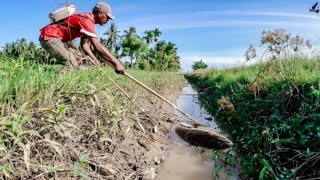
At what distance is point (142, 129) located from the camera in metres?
5.00

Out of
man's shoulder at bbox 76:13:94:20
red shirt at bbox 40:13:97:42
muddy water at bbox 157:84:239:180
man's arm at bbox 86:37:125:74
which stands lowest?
muddy water at bbox 157:84:239:180

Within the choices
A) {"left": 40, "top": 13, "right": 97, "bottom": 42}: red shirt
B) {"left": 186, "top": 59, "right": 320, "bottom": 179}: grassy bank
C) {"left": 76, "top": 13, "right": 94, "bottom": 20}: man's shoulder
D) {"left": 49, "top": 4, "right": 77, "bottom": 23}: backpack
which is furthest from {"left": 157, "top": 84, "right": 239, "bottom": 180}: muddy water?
{"left": 49, "top": 4, "right": 77, "bottom": 23}: backpack

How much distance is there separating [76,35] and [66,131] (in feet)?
8.96

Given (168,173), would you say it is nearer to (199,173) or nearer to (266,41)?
(199,173)

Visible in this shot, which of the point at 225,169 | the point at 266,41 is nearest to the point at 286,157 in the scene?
the point at 225,169

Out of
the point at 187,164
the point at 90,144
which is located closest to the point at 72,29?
the point at 90,144

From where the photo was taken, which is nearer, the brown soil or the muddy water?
the brown soil

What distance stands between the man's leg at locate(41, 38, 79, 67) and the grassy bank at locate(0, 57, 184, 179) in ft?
2.11

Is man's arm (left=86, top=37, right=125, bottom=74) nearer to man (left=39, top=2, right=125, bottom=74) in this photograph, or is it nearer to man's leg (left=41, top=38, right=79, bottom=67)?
man (left=39, top=2, right=125, bottom=74)

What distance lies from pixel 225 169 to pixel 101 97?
1691 millimetres

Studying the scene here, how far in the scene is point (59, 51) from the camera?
545 cm

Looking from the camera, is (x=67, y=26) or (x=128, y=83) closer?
(x=67, y=26)

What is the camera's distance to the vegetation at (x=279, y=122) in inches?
140

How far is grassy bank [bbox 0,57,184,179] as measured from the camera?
2857 millimetres
